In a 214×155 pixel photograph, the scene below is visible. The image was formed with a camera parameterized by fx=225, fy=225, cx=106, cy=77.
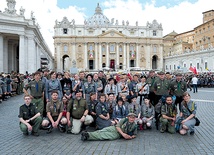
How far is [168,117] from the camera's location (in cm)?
705

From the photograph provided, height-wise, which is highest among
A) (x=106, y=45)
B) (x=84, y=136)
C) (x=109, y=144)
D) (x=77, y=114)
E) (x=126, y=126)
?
(x=106, y=45)

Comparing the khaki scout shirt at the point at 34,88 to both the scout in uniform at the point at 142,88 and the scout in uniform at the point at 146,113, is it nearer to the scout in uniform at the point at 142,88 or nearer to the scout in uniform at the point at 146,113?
the scout in uniform at the point at 146,113

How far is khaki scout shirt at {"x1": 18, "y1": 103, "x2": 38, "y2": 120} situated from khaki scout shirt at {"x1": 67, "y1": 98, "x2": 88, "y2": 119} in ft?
3.49

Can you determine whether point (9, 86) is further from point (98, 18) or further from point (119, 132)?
point (98, 18)

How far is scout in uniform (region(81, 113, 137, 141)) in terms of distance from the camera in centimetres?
621

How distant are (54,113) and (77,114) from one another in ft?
2.41

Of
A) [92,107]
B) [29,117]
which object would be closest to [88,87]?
[92,107]

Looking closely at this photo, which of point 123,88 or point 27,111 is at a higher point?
point 123,88

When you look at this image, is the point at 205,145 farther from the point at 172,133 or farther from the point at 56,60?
the point at 56,60

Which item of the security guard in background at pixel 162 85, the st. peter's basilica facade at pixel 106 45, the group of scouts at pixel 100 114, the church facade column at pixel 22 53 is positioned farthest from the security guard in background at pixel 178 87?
the st. peter's basilica facade at pixel 106 45

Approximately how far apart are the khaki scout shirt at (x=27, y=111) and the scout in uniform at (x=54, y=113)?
420 mm

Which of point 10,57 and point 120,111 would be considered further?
point 10,57

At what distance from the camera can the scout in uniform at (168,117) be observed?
7.02 meters

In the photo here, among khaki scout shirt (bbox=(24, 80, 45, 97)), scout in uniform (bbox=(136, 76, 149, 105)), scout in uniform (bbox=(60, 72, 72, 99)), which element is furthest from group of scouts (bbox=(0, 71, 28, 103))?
scout in uniform (bbox=(136, 76, 149, 105))
